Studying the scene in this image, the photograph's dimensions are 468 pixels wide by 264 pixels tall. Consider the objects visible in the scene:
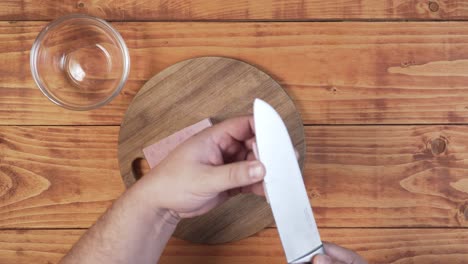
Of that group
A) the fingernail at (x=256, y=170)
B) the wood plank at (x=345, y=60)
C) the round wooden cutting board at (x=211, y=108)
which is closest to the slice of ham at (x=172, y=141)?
the round wooden cutting board at (x=211, y=108)

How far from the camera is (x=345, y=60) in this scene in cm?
99

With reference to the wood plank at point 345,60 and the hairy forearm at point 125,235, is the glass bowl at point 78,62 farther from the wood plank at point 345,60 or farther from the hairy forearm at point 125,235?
the hairy forearm at point 125,235

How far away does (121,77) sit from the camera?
3.21 ft

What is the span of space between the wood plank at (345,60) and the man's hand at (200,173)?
17 cm

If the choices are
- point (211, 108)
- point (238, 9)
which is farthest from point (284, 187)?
point (238, 9)

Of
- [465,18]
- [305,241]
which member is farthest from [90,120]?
[465,18]

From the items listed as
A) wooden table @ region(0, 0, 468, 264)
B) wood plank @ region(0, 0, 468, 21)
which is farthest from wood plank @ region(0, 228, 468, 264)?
wood plank @ region(0, 0, 468, 21)

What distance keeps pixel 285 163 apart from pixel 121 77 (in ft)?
1.19

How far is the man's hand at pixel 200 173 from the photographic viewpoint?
781mm

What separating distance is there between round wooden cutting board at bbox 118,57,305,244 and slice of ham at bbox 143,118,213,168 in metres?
0.01

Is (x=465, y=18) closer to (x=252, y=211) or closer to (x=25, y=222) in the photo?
(x=252, y=211)

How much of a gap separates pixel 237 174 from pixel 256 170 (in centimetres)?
3

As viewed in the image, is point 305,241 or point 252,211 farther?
point 252,211

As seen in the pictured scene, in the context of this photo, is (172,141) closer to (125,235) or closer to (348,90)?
(125,235)
